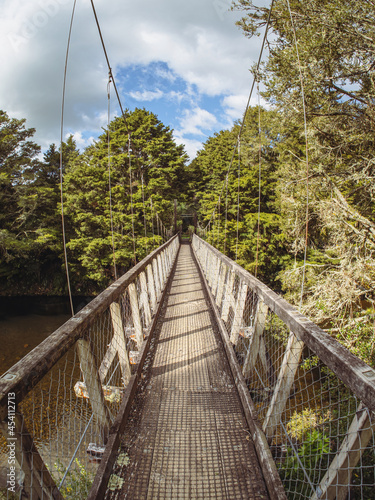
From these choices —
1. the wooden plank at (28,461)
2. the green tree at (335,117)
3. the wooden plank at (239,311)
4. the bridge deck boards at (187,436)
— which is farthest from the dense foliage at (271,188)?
the wooden plank at (28,461)

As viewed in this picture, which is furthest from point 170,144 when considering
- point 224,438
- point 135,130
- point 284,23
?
point 224,438

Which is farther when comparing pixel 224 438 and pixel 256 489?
pixel 224 438

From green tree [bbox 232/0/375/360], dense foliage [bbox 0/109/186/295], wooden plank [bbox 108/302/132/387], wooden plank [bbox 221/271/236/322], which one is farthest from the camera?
dense foliage [bbox 0/109/186/295]

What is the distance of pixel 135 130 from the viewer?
62.3 ft

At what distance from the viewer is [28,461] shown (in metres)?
0.73

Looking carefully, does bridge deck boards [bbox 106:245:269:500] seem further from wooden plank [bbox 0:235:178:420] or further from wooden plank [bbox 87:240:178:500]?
wooden plank [bbox 0:235:178:420]

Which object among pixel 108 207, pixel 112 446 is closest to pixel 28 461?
pixel 112 446

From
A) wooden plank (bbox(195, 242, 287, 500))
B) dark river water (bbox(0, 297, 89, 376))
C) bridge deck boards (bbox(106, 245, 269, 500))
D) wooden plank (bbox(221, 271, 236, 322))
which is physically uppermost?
wooden plank (bbox(221, 271, 236, 322))

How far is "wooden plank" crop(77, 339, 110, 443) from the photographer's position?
47.5 inches

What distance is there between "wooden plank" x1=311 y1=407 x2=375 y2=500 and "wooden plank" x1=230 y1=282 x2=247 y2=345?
4.03ft

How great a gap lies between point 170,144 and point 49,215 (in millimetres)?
10084

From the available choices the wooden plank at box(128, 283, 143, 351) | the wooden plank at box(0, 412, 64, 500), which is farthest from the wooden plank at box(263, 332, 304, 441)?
the wooden plank at box(128, 283, 143, 351)

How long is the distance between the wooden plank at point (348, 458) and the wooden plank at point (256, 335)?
816 mm

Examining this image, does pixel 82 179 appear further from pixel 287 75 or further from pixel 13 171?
pixel 287 75
